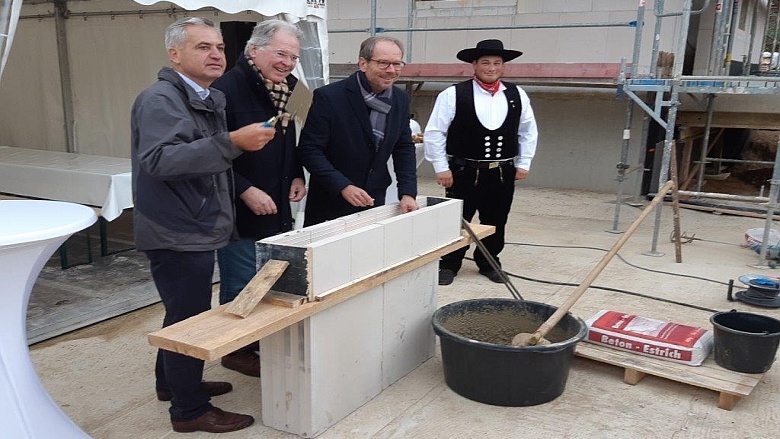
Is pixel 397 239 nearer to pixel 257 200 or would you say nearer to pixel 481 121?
pixel 257 200

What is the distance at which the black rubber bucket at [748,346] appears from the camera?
283cm

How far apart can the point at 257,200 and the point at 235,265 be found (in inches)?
14.2

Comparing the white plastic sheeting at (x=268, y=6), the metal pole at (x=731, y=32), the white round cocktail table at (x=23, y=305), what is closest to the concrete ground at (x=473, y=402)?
the white round cocktail table at (x=23, y=305)

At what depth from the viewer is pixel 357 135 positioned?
3.12 m

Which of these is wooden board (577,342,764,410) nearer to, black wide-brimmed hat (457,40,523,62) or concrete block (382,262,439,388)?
concrete block (382,262,439,388)

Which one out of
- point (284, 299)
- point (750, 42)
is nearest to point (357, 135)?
point (284, 299)

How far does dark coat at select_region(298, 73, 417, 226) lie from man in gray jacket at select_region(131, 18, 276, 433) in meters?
0.65

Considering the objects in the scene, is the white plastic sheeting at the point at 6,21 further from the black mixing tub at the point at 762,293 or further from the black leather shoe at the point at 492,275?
the black mixing tub at the point at 762,293

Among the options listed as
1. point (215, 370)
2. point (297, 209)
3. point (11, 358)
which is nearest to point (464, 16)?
point (297, 209)

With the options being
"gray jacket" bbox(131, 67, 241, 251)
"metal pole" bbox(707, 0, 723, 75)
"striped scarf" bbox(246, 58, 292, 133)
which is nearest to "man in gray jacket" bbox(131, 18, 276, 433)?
"gray jacket" bbox(131, 67, 241, 251)

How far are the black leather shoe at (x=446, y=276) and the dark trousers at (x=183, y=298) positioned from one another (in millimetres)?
2259

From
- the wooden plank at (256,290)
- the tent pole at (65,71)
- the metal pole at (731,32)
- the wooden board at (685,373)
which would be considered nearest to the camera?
the wooden plank at (256,290)

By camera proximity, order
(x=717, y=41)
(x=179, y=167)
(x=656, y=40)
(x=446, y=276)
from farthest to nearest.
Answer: (x=717, y=41) → (x=656, y=40) → (x=446, y=276) → (x=179, y=167)

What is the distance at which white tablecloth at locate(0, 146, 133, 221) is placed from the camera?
4336mm
